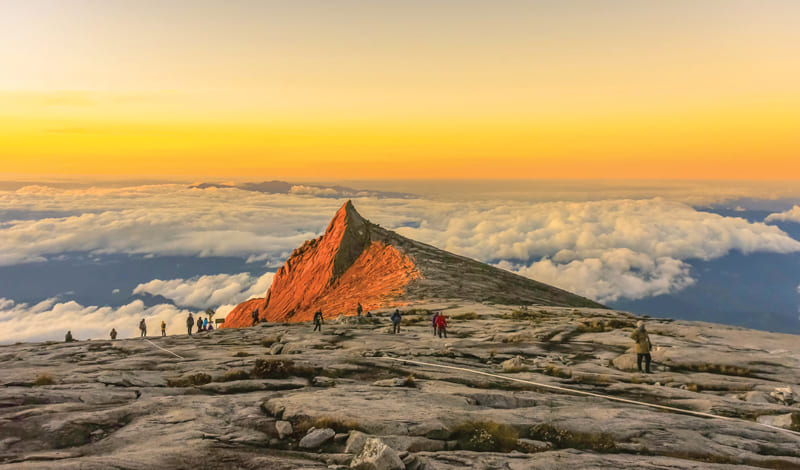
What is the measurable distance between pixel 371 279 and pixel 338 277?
669cm

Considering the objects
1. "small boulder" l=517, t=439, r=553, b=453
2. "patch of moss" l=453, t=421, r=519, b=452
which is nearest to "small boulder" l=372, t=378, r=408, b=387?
"patch of moss" l=453, t=421, r=519, b=452

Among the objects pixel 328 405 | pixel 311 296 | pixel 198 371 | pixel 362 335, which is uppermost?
pixel 328 405

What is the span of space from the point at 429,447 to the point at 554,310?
4021 cm

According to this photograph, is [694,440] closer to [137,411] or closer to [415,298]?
[137,411]

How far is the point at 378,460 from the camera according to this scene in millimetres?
9773

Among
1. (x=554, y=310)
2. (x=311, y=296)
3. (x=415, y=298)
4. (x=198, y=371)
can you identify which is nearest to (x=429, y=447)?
(x=198, y=371)

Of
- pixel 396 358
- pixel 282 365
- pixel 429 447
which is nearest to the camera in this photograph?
pixel 429 447

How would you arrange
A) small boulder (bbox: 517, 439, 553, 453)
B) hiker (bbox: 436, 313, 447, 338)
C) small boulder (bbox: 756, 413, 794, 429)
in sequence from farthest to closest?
hiker (bbox: 436, 313, 447, 338) < small boulder (bbox: 756, 413, 794, 429) < small boulder (bbox: 517, 439, 553, 453)

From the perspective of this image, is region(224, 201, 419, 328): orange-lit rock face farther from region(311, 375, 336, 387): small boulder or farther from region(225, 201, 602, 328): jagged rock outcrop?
region(311, 375, 336, 387): small boulder

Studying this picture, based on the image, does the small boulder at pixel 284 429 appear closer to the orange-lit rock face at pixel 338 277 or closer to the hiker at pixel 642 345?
the hiker at pixel 642 345

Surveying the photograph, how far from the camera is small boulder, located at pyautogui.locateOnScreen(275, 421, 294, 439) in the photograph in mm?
12430

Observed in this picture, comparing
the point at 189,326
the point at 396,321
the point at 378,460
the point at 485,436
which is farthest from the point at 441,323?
the point at 189,326

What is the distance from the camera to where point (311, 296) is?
7244cm

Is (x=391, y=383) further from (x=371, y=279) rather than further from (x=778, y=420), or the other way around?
(x=371, y=279)
